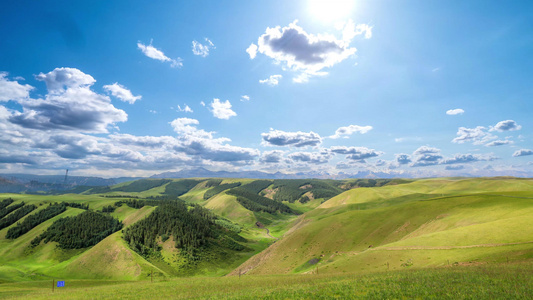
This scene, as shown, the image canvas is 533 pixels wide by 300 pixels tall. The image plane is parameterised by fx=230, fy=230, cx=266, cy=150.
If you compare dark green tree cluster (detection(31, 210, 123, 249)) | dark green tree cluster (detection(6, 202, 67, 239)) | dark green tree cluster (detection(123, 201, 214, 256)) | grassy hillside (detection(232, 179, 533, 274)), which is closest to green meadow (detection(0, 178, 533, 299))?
grassy hillside (detection(232, 179, 533, 274))

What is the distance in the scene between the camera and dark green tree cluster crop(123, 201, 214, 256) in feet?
404

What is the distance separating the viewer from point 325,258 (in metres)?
74.1

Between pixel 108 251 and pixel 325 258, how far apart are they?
328ft

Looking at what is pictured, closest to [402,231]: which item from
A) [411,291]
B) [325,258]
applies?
[325,258]

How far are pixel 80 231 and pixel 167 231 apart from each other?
7091 centimetres

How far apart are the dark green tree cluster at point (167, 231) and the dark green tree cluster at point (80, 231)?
1588 inches

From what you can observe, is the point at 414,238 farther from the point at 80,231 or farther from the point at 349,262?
the point at 80,231

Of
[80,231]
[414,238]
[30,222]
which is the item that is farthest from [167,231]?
[30,222]

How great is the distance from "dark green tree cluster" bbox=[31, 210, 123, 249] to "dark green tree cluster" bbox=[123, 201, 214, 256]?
40.3 m

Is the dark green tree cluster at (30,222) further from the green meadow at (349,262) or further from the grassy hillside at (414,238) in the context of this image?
the grassy hillside at (414,238)

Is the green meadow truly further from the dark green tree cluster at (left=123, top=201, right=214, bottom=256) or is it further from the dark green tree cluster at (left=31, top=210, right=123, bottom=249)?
the dark green tree cluster at (left=123, top=201, right=214, bottom=256)

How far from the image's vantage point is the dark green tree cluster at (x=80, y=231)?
5705 inches

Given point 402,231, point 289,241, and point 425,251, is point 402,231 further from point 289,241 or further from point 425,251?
point 289,241

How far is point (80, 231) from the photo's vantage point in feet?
508
